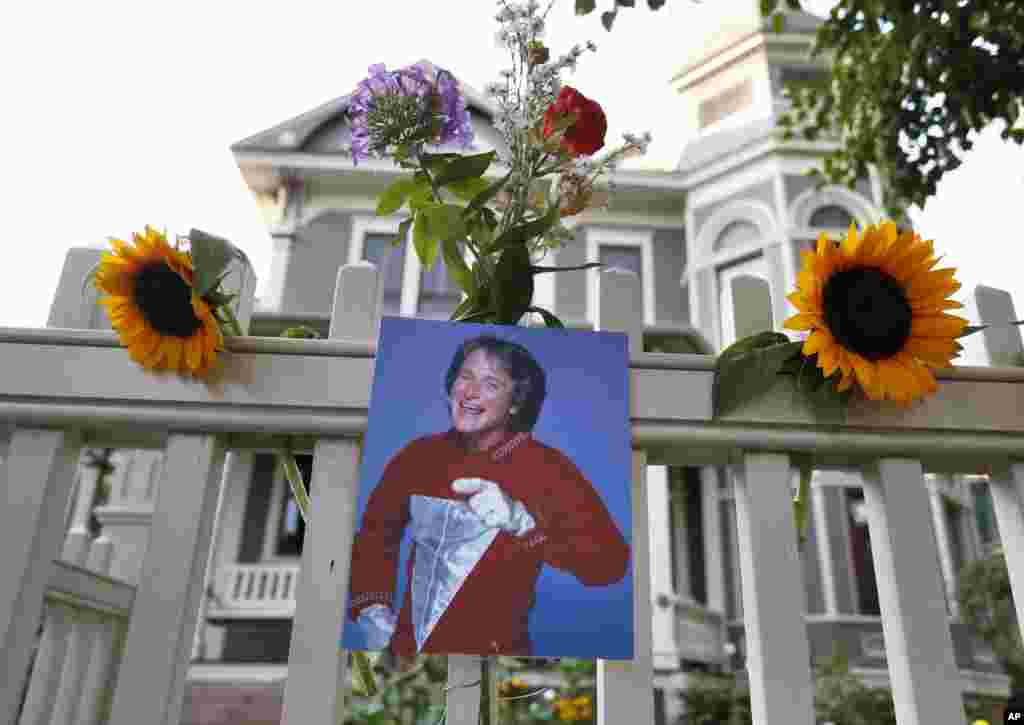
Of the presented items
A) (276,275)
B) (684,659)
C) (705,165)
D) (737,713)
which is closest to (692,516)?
(684,659)

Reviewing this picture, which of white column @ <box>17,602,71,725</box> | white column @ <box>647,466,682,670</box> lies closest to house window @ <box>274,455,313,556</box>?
white column @ <box>647,466,682,670</box>

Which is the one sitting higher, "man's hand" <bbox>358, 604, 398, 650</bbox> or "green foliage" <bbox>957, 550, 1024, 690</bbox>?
"green foliage" <bbox>957, 550, 1024, 690</bbox>

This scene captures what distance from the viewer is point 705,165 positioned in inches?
419

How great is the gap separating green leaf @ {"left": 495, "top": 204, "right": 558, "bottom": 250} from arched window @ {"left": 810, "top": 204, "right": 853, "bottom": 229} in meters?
9.92

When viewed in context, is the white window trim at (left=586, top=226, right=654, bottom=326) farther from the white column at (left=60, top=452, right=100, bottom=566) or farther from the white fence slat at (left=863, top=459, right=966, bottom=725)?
the white fence slat at (left=863, top=459, right=966, bottom=725)

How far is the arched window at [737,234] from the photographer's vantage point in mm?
10125

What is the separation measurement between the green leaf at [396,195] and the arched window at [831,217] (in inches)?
391

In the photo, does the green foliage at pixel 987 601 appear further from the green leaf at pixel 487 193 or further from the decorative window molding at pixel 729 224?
the green leaf at pixel 487 193

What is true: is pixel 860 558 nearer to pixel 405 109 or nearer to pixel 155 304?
pixel 405 109

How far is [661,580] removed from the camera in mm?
7781

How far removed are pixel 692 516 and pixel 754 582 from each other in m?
9.23

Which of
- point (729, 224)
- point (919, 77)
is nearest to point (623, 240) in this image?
point (729, 224)

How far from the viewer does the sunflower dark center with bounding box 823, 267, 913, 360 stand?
3.19 ft

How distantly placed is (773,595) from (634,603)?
0.62 ft
